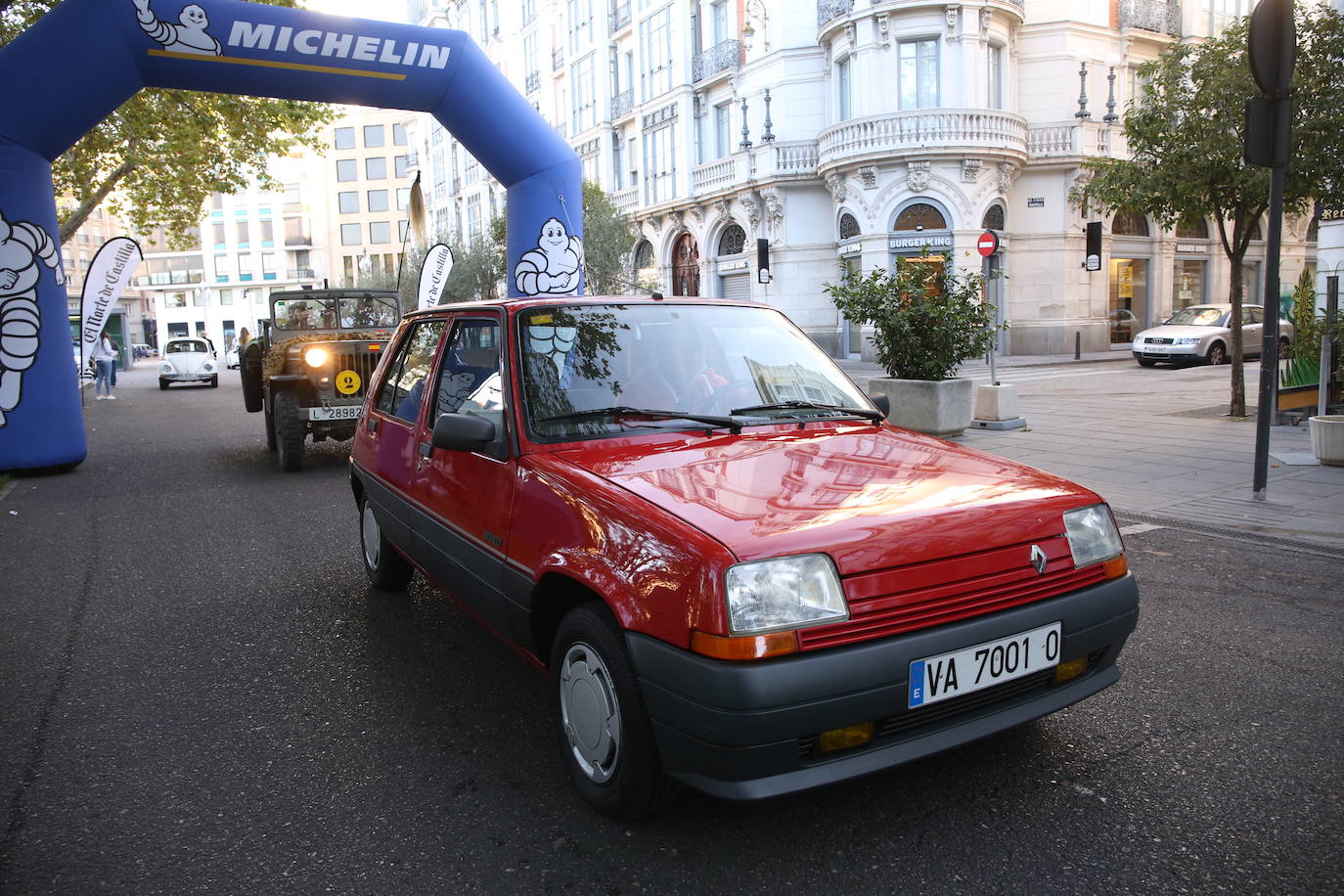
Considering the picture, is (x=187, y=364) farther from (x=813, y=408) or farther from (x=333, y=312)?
(x=813, y=408)

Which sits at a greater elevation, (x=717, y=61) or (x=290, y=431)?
(x=717, y=61)

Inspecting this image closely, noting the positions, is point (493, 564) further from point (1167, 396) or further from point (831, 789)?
point (1167, 396)

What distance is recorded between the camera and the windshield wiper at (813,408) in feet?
12.0

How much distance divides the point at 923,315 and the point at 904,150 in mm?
18030

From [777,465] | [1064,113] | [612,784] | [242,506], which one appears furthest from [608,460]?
[1064,113]

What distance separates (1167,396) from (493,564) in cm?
1537

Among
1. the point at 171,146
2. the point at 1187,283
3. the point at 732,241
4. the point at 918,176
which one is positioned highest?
the point at 171,146

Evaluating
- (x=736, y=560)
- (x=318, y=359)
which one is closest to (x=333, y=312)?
(x=318, y=359)

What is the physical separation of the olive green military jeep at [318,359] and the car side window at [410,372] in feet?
16.3

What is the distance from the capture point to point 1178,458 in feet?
30.6

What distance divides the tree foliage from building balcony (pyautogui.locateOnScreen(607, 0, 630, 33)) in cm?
3225

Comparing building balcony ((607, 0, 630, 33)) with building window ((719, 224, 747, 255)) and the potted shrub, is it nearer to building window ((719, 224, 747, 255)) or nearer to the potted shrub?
building window ((719, 224, 747, 255))

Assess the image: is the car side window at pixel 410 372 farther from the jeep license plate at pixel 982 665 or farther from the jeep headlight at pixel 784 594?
the jeep license plate at pixel 982 665

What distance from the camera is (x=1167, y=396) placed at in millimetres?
Answer: 15734
